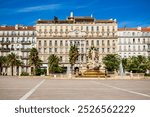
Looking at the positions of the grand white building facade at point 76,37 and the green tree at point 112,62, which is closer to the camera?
the green tree at point 112,62

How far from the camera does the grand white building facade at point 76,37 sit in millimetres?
99000

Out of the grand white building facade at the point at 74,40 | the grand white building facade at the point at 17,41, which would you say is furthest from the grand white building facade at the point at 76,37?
the grand white building facade at the point at 17,41

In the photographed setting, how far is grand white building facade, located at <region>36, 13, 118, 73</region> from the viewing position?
9900 centimetres

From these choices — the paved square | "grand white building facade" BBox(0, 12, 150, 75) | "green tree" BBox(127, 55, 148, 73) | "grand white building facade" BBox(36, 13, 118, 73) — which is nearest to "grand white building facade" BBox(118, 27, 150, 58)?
"grand white building facade" BBox(0, 12, 150, 75)

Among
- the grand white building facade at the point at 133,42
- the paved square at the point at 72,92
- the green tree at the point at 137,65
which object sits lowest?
the paved square at the point at 72,92

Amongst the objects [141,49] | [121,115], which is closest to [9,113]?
[121,115]

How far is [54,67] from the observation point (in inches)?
3418

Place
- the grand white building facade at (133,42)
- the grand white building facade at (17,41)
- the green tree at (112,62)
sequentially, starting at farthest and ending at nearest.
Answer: the grand white building facade at (17,41)
the grand white building facade at (133,42)
the green tree at (112,62)

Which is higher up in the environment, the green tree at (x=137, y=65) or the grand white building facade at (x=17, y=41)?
the grand white building facade at (x=17, y=41)

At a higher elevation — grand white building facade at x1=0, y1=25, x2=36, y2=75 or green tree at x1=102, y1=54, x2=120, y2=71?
grand white building facade at x1=0, y1=25, x2=36, y2=75

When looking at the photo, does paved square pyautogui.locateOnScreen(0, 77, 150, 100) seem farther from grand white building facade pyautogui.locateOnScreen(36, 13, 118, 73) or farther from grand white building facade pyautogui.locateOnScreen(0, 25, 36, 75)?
grand white building facade pyautogui.locateOnScreen(0, 25, 36, 75)

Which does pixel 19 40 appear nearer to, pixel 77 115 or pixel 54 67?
pixel 54 67

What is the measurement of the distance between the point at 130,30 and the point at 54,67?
32.6m

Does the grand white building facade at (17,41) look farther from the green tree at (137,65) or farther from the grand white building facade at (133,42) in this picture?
the green tree at (137,65)
